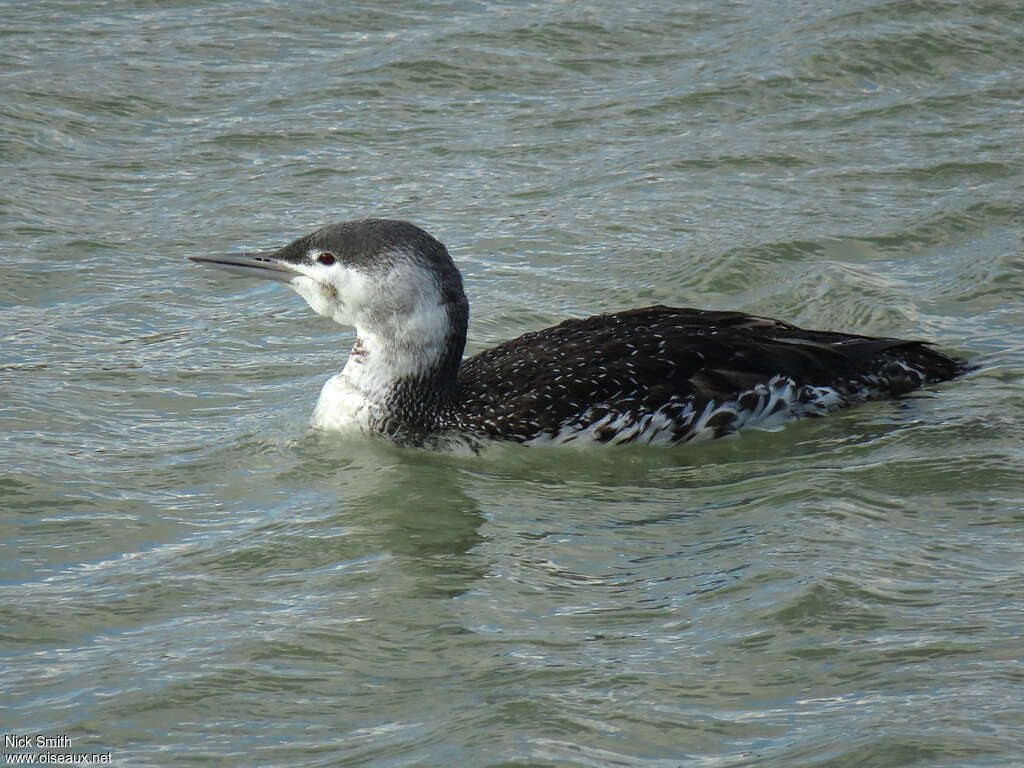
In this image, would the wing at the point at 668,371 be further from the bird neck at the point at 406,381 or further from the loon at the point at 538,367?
the bird neck at the point at 406,381

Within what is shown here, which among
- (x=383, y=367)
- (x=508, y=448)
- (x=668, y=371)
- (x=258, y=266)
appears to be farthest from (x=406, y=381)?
(x=668, y=371)

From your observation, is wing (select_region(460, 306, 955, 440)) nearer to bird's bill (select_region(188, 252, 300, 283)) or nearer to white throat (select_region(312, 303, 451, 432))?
white throat (select_region(312, 303, 451, 432))

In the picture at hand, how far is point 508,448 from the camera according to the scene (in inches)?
330

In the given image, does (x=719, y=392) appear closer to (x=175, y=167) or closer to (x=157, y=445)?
(x=157, y=445)

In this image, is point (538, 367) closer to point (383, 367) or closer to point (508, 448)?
point (508, 448)

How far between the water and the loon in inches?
6.2

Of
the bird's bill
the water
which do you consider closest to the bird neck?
the water

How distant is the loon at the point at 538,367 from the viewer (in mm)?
8344

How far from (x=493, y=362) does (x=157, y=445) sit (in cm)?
186

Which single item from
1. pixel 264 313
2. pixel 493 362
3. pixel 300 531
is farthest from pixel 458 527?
pixel 264 313

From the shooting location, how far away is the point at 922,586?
6551 millimetres

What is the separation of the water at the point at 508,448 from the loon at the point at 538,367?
0.16 meters

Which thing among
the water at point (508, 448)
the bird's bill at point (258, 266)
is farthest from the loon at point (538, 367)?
the water at point (508, 448)

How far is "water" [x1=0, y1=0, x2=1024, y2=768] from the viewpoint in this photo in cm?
584
